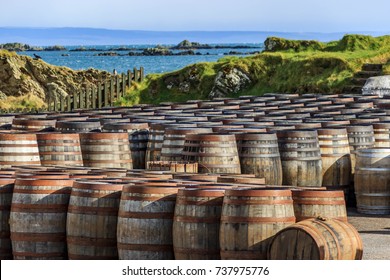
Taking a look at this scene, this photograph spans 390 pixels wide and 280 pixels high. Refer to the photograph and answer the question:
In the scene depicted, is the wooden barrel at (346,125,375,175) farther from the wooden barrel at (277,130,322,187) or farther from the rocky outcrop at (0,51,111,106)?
the rocky outcrop at (0,51,111,106)

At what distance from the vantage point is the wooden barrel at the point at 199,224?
12.8m

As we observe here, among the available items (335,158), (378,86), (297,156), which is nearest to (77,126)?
(297,156)

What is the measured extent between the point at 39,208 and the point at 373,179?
24.7 feet

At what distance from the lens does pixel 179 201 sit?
1286 cm

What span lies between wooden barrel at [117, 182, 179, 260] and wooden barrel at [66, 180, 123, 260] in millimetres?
303

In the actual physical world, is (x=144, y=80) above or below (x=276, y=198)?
below

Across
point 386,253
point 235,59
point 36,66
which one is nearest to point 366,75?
point 235,59

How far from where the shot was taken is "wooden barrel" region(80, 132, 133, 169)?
18.5m

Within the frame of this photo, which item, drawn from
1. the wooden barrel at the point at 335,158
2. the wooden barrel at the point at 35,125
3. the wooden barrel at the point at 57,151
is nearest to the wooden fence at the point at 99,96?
the wooden barrel at the point at 35,125

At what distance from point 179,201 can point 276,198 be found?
1.17m
